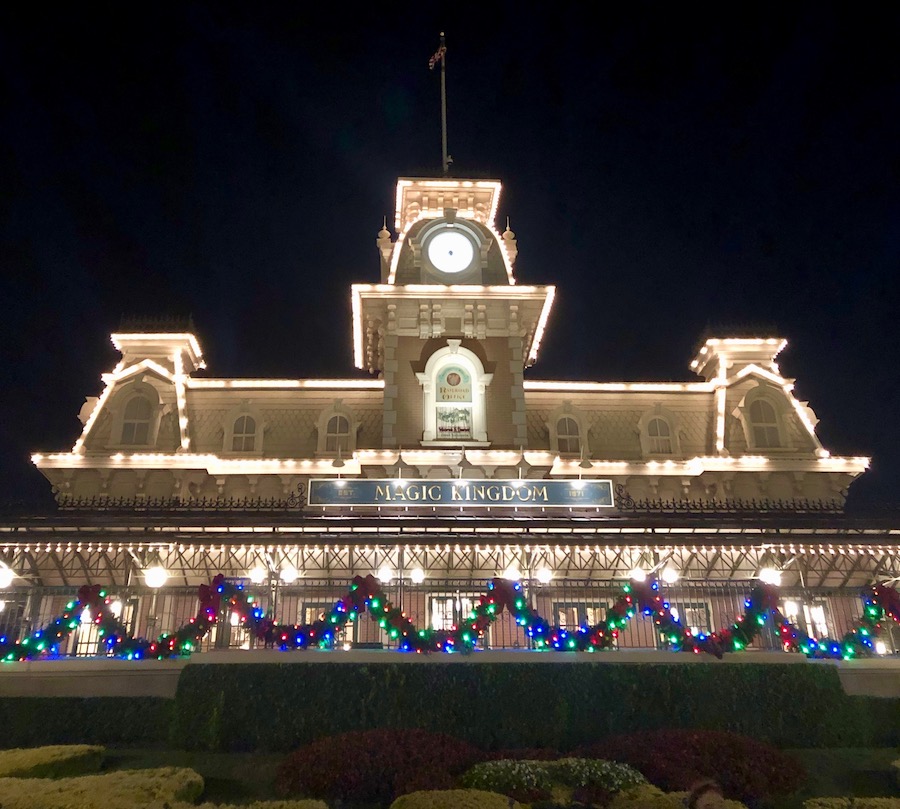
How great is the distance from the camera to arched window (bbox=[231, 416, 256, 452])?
2828 centimetres

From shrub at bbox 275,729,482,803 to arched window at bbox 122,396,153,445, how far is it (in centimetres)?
1904

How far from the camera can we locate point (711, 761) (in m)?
10.9

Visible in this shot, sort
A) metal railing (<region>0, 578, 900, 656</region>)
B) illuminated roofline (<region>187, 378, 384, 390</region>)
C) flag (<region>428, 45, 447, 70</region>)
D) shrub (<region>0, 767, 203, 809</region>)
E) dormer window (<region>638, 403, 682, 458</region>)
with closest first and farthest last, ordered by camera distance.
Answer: shrub (<region>0, 767, 203, 809</region>)
metal railing (<region>0, 578, 900, 656</region>)
dormer window (<region>638, 403, 682, 458</region>)
illuminated roofline (<region>187, 378, 384, 390</region>)
flag (<region>428, 45, 447, 70</region>)

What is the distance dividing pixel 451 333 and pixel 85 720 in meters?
18.6

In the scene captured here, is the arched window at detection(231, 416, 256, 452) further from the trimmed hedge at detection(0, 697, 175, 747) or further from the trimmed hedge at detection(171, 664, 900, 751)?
the trimmed hedge at detection(171, 664, 900, 751)

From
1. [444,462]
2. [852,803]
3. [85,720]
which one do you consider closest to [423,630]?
[85,720]

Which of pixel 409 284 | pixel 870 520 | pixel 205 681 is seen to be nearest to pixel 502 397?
pixel 409 284

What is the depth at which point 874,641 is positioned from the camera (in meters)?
15.5

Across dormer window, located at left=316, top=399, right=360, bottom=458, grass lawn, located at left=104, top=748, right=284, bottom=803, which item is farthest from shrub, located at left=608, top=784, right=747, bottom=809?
dormer window, located at left=316, top=399, right=360, bottom=458

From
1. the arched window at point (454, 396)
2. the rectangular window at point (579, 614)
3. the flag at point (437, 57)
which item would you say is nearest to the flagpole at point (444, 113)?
the flag at point (437, 57)

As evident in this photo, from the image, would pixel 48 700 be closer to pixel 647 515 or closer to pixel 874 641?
pixel 647 515

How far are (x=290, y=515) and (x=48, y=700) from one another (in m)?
6.96

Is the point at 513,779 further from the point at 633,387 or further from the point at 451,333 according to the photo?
the point at 633,387

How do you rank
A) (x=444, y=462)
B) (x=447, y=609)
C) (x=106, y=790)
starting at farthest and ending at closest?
(x=444, y=462) → (x=447, y=609) → (x=106, y=790)
